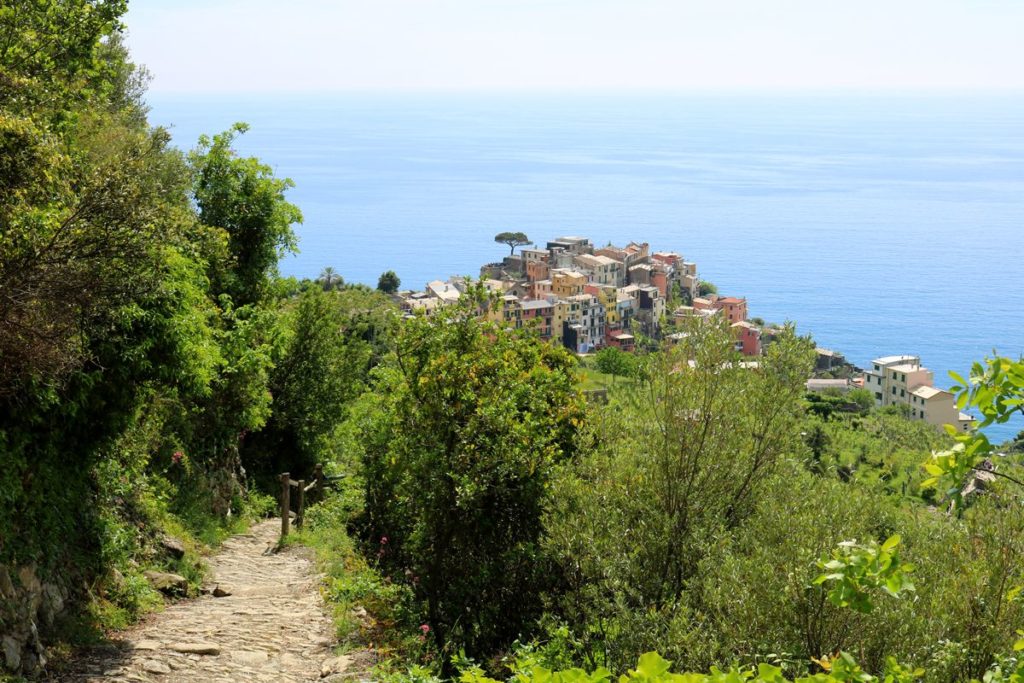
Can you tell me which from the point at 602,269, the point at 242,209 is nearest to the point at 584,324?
the point at 602,269

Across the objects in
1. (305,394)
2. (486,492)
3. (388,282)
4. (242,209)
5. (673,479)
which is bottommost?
(388,282)

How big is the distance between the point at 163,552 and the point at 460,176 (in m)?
188

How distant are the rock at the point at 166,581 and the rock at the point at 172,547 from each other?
53 centimetres

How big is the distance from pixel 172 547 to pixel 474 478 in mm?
4019

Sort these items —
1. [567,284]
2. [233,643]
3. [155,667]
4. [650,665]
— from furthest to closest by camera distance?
[567,284] < [233,643] < [155,667] < [650,665]

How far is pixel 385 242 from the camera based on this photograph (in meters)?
135

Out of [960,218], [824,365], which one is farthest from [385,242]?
[960,218]

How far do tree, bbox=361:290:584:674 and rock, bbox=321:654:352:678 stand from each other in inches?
26.8

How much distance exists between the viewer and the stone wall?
5809 millimetres

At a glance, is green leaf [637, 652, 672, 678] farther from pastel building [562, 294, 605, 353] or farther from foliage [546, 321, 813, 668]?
pastel building [562, 294, 605, 353]

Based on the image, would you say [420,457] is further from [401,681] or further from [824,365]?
[824,365]

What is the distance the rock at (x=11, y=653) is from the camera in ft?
18.7

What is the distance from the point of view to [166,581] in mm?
8891

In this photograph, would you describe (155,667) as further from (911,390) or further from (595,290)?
(595,290)
